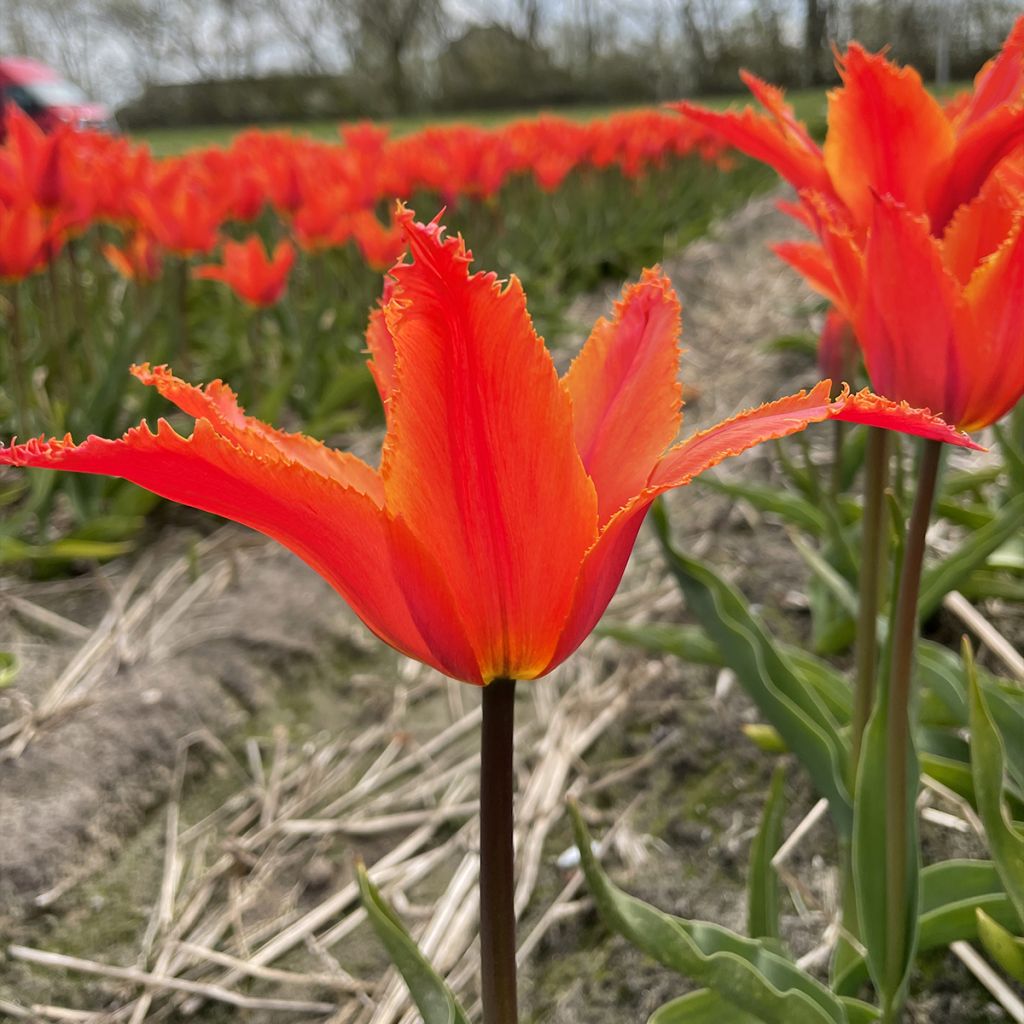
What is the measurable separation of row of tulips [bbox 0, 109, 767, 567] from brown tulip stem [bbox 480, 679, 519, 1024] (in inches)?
59.2

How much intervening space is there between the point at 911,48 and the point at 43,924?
81.4 ft

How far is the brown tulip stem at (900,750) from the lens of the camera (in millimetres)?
809

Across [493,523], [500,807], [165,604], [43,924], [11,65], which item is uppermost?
[11,65]

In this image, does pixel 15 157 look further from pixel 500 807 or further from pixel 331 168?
pixel 500 807

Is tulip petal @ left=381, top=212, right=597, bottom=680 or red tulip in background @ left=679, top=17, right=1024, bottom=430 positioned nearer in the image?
tulip petal @ left=381, top=212, right=597, bottom=680

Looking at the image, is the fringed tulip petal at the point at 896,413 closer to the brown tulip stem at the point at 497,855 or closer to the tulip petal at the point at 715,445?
the tulip petal at the point at 715,445

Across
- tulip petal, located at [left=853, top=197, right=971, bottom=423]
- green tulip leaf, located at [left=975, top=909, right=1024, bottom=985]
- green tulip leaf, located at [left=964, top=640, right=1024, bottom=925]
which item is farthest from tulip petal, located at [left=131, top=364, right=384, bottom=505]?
green tulip leaf, located at [left=975, top=909, right=1024, bottom=985]

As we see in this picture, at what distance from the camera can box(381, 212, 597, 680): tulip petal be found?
50cm

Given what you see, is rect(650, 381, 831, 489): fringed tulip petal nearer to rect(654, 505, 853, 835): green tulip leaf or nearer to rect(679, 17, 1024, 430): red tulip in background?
rect(679, 17, 1024, 430): red tulip in background

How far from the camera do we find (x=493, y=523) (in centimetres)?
57


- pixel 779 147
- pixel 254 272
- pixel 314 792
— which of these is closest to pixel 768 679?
pixel 779 147

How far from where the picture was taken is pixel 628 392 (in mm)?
648

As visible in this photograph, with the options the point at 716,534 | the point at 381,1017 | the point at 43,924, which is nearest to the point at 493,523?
the point at 381,1017

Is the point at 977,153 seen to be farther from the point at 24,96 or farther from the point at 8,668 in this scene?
the point at 24,96
